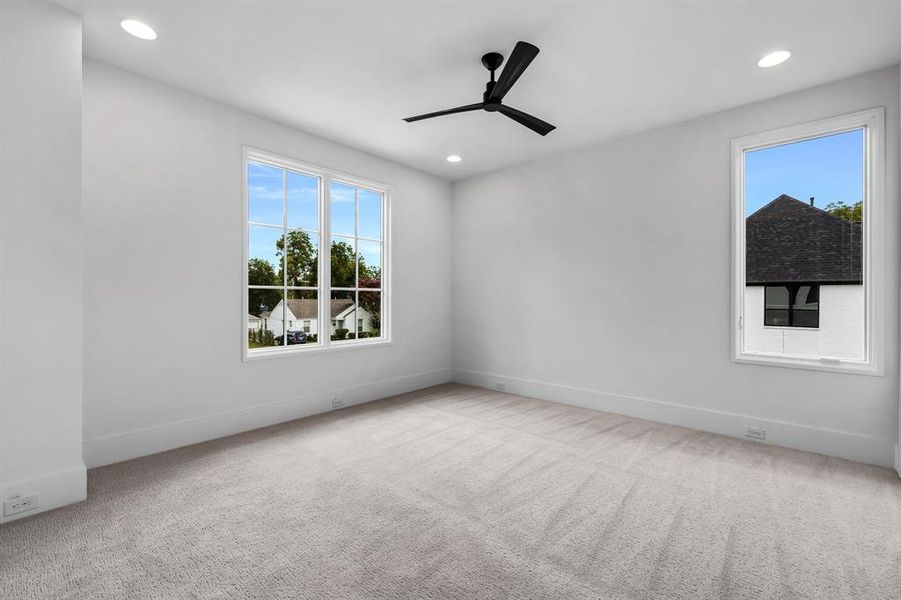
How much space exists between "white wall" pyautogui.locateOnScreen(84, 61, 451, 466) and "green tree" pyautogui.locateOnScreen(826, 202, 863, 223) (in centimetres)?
454

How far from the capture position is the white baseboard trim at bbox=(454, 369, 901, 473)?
2977mm

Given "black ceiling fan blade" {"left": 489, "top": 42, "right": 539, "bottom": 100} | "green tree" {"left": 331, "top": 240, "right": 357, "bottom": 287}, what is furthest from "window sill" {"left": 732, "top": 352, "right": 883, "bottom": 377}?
"green tree" {"left": 331, "top": 240, "right": 357, "bottom": 287}

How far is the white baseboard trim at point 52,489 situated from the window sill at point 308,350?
139 cm

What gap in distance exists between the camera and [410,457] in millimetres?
3080

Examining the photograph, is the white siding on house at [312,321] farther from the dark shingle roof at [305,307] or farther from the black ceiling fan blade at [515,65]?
the black ceiling fan blade at [515,65]

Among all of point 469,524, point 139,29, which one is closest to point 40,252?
point 139,29

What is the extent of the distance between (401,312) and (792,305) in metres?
3.89

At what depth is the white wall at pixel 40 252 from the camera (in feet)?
7.12

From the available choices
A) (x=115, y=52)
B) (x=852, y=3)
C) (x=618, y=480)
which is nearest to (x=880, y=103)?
(x=852, y=3)

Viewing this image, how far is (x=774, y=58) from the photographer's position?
9.14 feet

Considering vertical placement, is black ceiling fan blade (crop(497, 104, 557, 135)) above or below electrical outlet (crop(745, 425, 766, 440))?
above

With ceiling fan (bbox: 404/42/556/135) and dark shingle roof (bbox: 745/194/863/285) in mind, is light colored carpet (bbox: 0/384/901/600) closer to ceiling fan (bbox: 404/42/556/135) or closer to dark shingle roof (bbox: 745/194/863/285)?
dark shingle roof (bbox: 745/194/863/285)

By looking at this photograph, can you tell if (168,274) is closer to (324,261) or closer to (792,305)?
(324,261)

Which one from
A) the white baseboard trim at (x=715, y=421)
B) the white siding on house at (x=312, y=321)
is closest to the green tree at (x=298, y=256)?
the white siding on house at (x=312, y=321)
